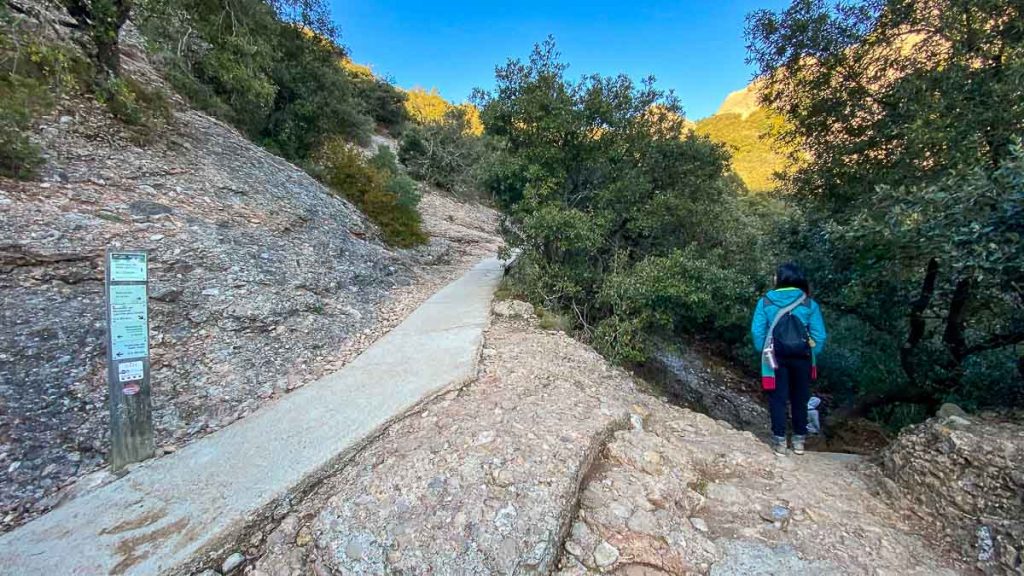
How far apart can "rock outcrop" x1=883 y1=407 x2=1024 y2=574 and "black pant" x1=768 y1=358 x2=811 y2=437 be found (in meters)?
0.65

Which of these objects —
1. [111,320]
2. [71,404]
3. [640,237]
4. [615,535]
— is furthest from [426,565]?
[640,237]

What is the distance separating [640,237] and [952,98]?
5377 mm

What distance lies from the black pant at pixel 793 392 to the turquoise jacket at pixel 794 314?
21 cm

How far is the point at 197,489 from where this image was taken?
2.77 m

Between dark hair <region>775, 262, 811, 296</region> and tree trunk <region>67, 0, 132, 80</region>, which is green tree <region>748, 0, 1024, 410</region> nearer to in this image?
dark hair <region>775, 262, 811, 296</region>

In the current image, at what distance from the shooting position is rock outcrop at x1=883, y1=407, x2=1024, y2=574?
247cm

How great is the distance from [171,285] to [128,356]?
258 cm

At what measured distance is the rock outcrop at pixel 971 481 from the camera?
2475 mm

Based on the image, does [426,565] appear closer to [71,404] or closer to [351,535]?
[351,535]

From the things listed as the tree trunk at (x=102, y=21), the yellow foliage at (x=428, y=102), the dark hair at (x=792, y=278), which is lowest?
the dark hair at (x=792, y=278)

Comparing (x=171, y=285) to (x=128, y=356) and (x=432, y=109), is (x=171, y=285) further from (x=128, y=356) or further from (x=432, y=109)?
(x=432, y=109)

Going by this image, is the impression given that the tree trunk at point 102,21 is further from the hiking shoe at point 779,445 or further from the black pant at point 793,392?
the hiking shoe at point 779,445

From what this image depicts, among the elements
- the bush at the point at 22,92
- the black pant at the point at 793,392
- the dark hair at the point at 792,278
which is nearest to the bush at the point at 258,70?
the bush at the point at 22,92

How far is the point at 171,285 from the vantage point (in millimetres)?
5074
